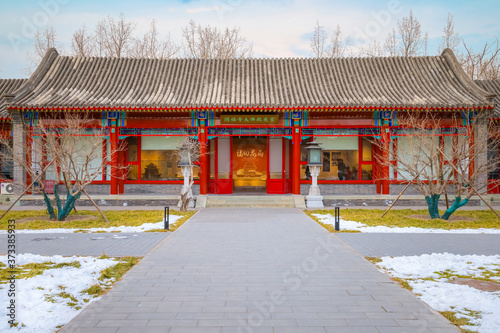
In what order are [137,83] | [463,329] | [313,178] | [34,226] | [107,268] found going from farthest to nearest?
[137,83] < [313,178] < [34,226] < [107,268] < [463,329]

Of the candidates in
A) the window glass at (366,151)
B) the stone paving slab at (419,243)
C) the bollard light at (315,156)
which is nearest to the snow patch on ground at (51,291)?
the stone paving slab at (419,243)

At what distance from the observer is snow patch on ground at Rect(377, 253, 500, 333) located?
4304 millimetres

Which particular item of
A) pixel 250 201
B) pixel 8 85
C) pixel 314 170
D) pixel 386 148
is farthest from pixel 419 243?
pixel 8 85

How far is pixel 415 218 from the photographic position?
38.2 feet

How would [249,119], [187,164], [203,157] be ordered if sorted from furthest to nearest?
[249,119] → [203,157] → [187,164]

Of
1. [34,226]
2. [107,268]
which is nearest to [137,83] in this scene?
[34,226]

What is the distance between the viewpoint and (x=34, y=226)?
33.4ft

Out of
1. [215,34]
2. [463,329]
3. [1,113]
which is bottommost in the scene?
[463,329]

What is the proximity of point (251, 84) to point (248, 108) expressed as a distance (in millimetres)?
2711

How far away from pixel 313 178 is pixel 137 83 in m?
A: 8.76

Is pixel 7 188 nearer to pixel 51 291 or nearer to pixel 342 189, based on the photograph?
pixel 51 291

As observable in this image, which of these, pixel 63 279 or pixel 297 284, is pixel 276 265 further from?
pixel 63 279

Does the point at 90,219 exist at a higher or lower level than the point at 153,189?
lower

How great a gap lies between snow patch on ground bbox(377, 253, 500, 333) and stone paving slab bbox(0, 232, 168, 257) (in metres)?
4.62
